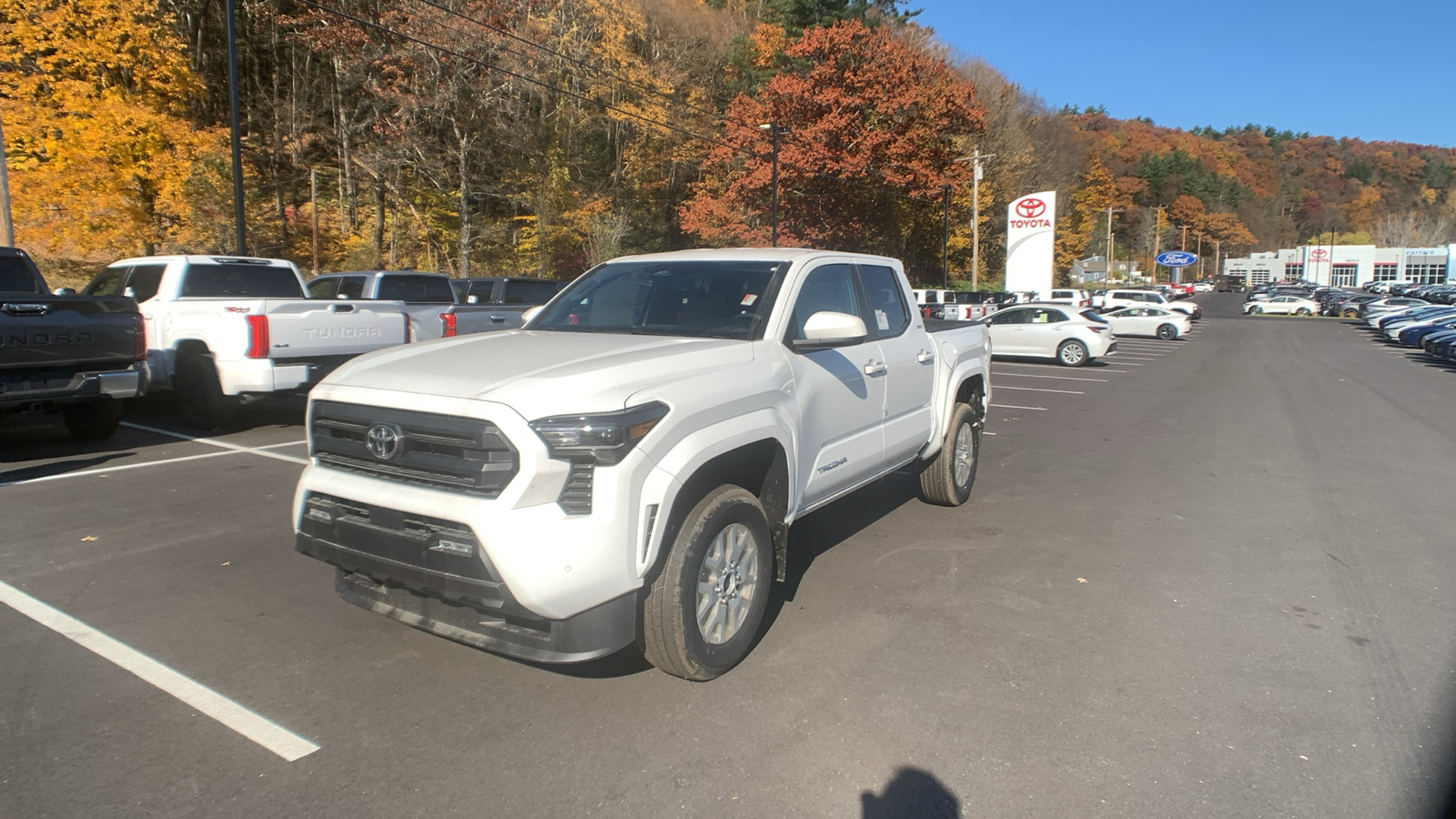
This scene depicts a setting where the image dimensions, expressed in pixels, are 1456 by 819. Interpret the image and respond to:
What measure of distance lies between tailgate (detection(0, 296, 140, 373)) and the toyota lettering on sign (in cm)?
3957

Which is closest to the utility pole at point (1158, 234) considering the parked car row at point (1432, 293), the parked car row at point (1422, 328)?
the parked car row at point (1432, 293)

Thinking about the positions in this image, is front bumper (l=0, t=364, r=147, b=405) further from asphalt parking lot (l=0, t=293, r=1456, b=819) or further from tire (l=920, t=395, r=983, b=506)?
tire (l=920, t=395, r=983, b=506)

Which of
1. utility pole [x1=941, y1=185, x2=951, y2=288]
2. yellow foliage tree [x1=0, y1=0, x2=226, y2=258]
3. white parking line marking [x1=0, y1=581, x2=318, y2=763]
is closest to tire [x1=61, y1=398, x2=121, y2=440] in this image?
white parking line marking [x1=0, y1=581, x2=318, y2=763]

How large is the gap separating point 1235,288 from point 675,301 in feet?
420

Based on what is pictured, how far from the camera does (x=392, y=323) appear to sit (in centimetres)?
956

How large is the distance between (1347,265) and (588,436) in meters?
144

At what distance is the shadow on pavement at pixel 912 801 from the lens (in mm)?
2928

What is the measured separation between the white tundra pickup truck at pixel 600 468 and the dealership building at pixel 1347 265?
129m

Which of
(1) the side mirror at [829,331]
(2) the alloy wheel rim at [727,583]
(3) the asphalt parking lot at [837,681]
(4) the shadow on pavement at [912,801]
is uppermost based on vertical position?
(1) the side mirror at [829,331]

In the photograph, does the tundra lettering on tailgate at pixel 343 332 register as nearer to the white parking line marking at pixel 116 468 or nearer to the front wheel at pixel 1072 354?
the white parking line marking at pixel 116 468

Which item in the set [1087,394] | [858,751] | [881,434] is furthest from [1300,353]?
[858,751]

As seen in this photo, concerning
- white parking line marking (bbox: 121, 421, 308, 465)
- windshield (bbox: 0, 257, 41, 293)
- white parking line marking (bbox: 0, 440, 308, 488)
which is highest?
windshield (bbox: 0, 257, 41, 293)

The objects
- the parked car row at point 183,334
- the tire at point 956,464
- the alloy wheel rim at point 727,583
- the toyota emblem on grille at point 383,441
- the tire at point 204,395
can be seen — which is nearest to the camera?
the toyota emblem on grille at point 383,441

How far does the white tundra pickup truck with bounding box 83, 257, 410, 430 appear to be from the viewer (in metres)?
8.85
